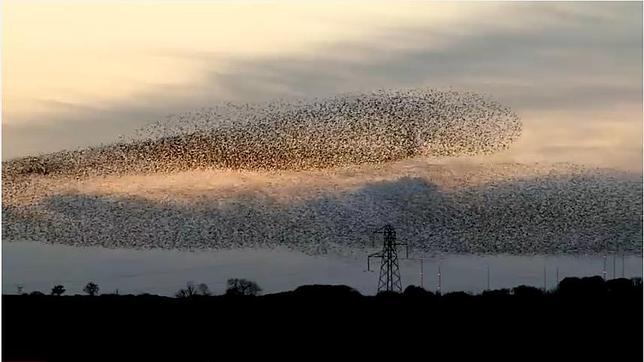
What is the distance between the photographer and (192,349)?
42.8 m

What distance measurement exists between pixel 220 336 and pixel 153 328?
2.87 meters

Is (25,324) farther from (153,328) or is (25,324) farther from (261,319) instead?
(261,319)

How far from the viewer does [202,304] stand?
183ft

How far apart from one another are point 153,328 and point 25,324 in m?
5.05

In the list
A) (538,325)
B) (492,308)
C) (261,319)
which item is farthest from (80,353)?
(492,308)

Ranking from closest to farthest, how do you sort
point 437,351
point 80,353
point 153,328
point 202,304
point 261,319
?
1. point 80,353
2. point 437,351
3. point 153,328
4. point 261,319
5. point 202,304

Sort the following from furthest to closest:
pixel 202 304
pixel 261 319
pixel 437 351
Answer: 1. pixel 202 304
2. pixel 261 319
3. pixel 437 351

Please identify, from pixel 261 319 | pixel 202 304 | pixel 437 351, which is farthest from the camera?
pixel 202 304

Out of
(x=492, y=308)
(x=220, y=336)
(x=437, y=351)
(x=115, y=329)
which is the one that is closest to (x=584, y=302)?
(x=492, y=308)

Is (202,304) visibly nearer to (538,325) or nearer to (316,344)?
(316,344)

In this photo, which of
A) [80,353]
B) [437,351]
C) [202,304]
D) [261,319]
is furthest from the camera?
[202,304]

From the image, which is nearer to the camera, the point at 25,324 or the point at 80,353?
the point at 80,353

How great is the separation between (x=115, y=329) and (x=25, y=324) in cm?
343

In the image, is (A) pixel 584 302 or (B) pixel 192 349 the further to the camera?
(A) pixel 584 302
